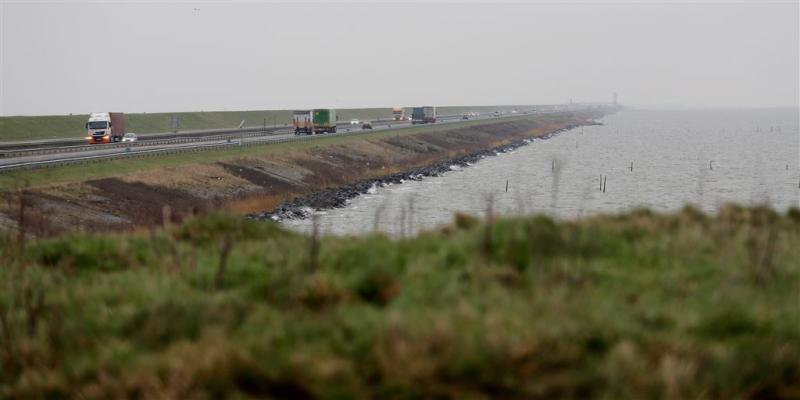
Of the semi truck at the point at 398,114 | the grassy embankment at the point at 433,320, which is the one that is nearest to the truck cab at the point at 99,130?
the grassy embankment at the point at 433,320

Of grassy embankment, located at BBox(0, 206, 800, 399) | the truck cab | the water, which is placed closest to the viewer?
grassy embankment, located at BBox(0, 206, 800, 399)

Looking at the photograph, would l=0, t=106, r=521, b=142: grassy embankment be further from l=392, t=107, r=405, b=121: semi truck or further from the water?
the water

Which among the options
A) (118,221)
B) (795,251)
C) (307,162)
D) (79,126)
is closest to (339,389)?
(795,251)

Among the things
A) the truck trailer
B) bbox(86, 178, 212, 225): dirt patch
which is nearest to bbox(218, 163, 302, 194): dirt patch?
bbox(86, 178, 212, 225): dirt patch

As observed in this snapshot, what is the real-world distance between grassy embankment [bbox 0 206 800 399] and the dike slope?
11.9ft

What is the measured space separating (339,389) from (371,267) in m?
3.20

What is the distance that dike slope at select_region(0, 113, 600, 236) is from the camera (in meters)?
36.4

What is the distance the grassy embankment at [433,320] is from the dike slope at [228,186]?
3626mm

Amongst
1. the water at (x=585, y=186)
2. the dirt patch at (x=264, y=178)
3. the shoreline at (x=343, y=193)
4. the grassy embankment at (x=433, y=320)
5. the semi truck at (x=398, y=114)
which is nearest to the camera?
the grassy embankment at (x=433, y=320)

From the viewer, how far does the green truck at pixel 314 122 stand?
96.5 meters

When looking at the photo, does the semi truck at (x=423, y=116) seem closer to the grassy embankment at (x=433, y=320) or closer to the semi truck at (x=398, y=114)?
the semi truck at (x=398, y=114)

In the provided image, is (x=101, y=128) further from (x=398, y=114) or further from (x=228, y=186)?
(x=398, y=114)

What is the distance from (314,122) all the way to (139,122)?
97.8 feet

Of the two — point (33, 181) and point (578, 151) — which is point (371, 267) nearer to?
point (33, 181)
